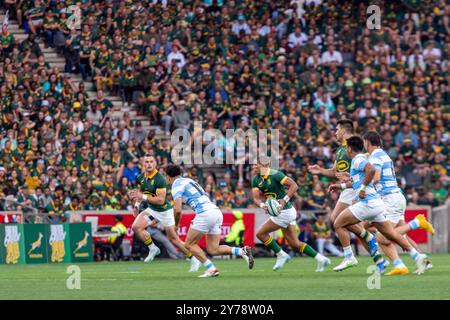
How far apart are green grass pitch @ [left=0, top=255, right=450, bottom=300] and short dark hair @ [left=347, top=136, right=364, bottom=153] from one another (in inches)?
79.1

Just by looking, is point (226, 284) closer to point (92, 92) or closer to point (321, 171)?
point (321, 171)

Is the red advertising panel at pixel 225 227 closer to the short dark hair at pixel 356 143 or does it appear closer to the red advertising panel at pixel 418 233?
the red advertising panel at pixel 418 233

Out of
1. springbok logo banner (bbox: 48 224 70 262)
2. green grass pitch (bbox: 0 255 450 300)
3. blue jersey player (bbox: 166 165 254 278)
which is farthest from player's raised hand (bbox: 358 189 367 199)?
springbok logo banner (bbox: 48 224 70 262)

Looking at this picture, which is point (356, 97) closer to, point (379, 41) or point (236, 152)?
point (379, 41)

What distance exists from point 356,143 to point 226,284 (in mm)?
3009

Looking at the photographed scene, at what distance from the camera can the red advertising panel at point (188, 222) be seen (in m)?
32.4

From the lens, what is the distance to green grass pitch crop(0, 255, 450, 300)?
17031 millimetres

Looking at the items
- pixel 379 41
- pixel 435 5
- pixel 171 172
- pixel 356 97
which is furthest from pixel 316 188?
pixel 171 172

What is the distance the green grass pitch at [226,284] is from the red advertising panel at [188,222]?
6.08 m

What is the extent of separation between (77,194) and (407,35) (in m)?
13.5

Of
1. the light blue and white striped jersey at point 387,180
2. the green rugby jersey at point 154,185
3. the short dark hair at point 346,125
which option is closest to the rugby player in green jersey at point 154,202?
the green rugby jersey at point 154,185

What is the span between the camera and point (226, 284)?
64.2ft

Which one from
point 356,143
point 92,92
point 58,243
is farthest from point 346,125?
point 92,92

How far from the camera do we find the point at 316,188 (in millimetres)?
35031
